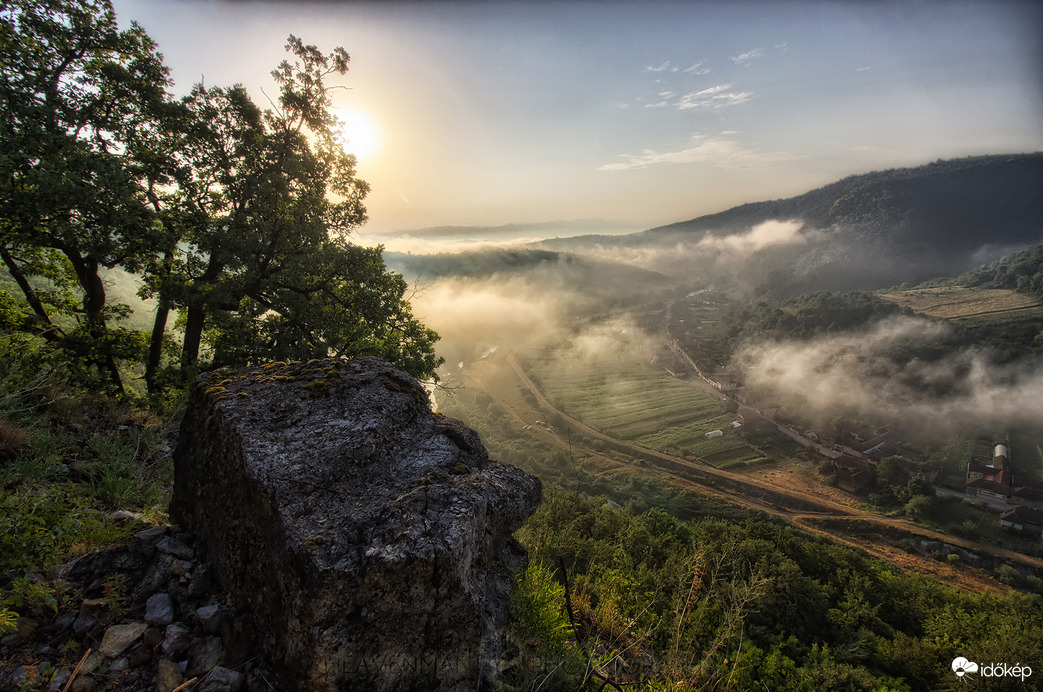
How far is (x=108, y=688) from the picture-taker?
3246 mm

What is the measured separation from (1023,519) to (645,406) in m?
54.2

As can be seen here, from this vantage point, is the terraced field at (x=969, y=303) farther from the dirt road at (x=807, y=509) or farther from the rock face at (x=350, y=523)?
the rock face at (x=350, y=523)

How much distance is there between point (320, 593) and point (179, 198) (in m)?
13.7

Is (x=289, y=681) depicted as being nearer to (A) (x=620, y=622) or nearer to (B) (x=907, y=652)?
(A) (x=620, y=622)

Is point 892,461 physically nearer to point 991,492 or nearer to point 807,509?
point 991,492

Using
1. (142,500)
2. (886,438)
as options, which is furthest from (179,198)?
(886,438)

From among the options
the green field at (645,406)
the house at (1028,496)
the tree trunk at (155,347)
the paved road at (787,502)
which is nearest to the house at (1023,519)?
the house at (1028,496)

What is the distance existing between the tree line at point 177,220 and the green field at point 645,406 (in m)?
68.3

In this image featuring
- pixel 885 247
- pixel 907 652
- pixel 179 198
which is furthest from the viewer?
pixel 885 247

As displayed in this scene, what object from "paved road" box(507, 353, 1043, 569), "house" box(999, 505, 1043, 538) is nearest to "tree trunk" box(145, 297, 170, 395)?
"paved road" box(507, 353, 1043, 569)

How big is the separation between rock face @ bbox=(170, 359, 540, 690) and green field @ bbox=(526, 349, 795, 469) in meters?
70.6

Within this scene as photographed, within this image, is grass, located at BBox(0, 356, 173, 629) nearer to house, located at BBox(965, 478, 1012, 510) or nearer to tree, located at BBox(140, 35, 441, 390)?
tree, located at BBox(140, 35, 441, 390)

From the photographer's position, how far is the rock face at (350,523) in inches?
140

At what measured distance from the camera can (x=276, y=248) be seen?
39.8 feet
